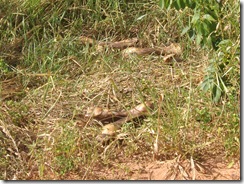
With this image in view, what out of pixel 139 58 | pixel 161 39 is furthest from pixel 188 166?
pixel 161 39

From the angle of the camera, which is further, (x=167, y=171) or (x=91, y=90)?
(x=91, y=90)

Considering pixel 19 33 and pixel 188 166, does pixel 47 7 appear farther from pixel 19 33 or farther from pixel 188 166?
pixel 188 166

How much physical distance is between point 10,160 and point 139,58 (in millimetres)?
1378

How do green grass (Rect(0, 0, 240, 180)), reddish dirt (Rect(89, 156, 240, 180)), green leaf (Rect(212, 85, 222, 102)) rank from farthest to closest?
green leaf (Rect(212, 85, 222, 102)) → green grass (Rect(0, 0, 240, 180)) → reddish dirt (Rect(89, 156, 240, 180))

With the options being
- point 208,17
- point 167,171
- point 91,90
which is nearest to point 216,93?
point 208,17

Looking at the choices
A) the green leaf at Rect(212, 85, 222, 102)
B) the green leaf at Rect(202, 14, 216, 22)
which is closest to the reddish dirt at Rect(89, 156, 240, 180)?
the green leaf at Rect(212, 85, 222, 102)

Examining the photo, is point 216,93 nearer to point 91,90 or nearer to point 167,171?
point 167,171

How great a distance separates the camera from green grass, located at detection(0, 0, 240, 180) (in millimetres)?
3166

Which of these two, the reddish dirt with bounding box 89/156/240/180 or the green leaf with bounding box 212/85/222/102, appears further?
the green leaf with bounding box 212/85/222/102

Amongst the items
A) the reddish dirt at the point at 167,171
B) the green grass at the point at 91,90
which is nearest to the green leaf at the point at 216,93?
the green grass at the point at 91,90

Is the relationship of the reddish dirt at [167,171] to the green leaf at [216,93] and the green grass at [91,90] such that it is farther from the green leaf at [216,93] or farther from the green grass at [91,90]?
the green leaf at [216,93]

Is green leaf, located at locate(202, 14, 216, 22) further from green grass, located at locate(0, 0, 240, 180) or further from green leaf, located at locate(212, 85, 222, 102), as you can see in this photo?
green leaf, located at locate(212, 85, 222, 102)

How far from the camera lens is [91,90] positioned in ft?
12.6

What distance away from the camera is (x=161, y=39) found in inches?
181
